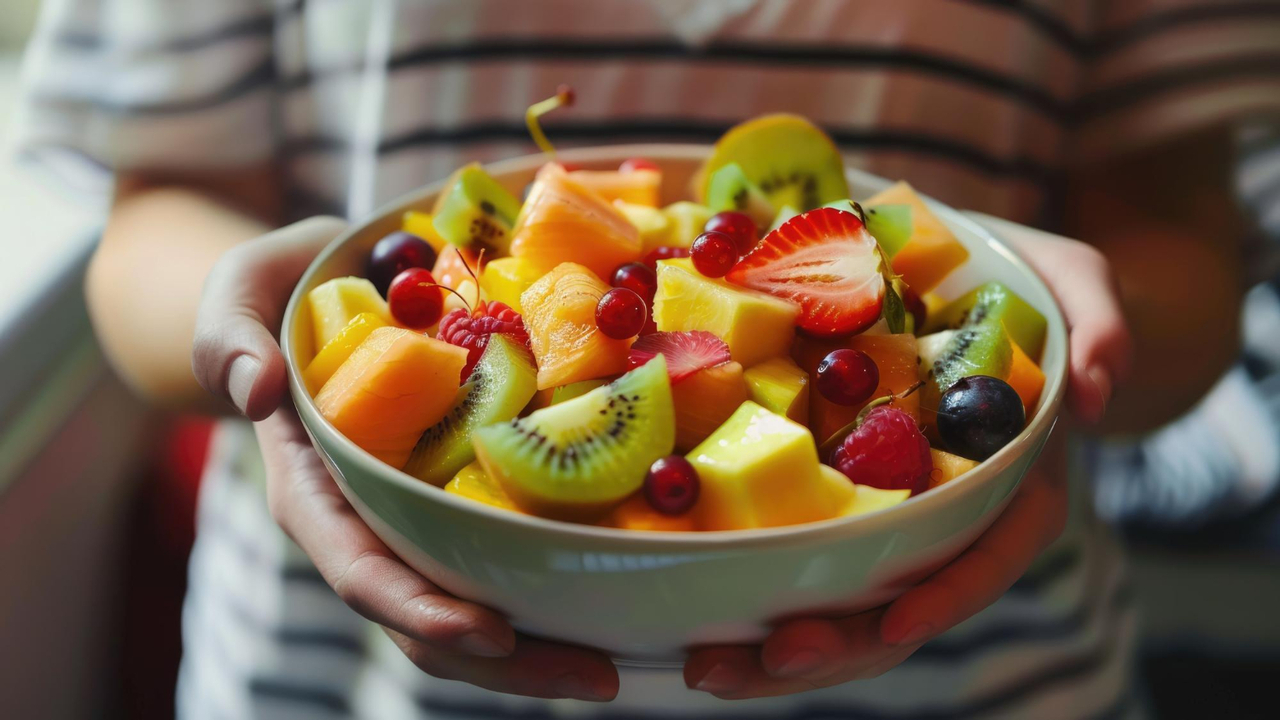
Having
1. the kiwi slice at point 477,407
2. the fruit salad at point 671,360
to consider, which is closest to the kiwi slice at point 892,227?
the fruit salad at point 671,360

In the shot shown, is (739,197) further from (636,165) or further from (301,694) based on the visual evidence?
(301,694)

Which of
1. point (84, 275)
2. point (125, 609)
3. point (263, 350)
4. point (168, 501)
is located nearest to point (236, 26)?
point (84, 275)

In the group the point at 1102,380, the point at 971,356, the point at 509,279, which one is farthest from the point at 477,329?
the point at 1102,380

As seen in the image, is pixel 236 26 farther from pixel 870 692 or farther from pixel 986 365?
pixel 870 692

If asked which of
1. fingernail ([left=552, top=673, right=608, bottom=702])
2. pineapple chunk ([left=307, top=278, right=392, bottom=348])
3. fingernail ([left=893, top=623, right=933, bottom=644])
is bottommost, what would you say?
fingernail ([left=552, top=673, right=608, bottom=702])

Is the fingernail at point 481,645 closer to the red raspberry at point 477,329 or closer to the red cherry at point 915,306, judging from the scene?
the red raspberry at point 477,329

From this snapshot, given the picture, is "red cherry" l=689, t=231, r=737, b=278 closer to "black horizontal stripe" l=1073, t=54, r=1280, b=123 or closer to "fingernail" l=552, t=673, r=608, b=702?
"fingernail" l=552, t=673, r=608, b=702

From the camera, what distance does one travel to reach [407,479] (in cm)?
53

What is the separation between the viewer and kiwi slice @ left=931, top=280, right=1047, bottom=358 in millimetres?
732

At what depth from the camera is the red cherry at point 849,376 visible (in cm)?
62

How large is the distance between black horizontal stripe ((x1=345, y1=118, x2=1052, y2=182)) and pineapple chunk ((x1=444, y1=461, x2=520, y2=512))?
64cm

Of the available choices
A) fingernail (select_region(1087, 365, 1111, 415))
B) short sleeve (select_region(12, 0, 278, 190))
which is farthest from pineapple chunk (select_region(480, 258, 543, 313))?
short sleeve (select_region(12, 0, 278, 190))

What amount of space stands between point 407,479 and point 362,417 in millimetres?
88

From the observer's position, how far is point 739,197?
84 centimetres
